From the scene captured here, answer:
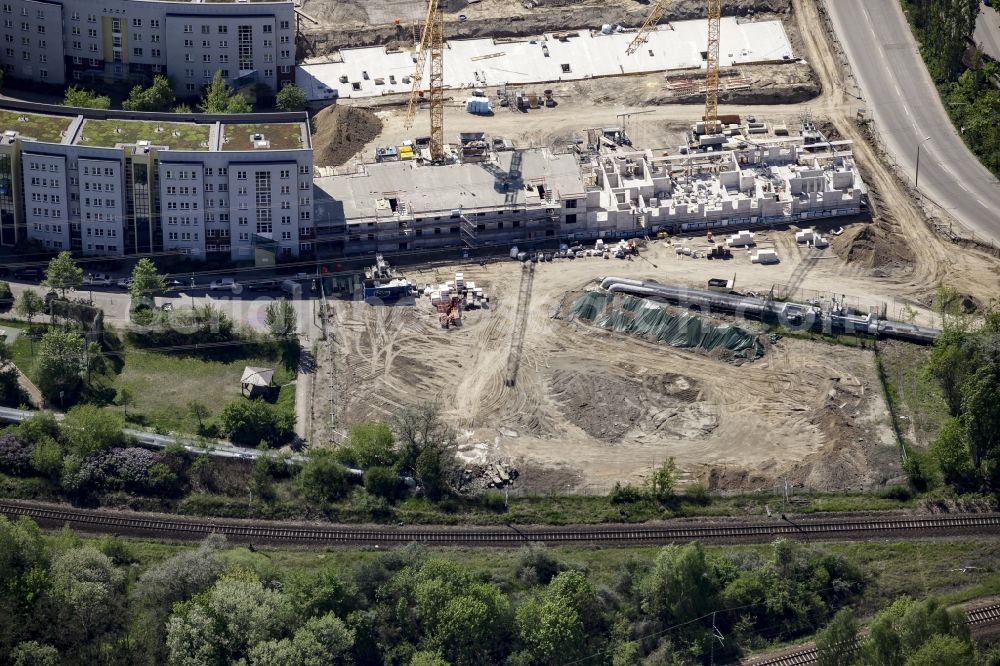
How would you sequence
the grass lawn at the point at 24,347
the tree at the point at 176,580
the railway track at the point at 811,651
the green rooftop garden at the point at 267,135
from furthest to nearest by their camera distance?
1. the green rooftop garden at the point at 267,135
2. the grass lawn at the point at 24,347
3. the railway track at the point at 811,651
4. the tree at the point at 176,580

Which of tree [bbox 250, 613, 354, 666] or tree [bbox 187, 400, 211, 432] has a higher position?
tree [bbox 187, 400, 211, 432]

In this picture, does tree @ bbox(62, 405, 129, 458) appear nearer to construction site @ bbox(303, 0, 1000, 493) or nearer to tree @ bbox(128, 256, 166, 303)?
construction site @ bbox(303, 0, 1000, 493)

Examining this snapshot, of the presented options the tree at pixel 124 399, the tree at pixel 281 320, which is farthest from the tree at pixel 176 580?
the tree at pixel 281 320

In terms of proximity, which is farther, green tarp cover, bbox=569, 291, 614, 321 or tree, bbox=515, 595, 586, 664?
green tarp cover, bbox=569, 291, 614, 321

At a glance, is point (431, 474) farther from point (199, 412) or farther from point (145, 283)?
point (145, 283)

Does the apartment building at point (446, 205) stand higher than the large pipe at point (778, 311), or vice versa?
the apartment building at point (446, 205)

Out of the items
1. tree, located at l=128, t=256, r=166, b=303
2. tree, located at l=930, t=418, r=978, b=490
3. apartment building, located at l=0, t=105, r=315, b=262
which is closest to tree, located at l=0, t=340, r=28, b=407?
tree, located at l=128, t=256, r=166, b=303

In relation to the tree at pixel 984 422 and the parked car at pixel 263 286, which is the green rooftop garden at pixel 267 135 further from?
the tree at pixel 984 422
